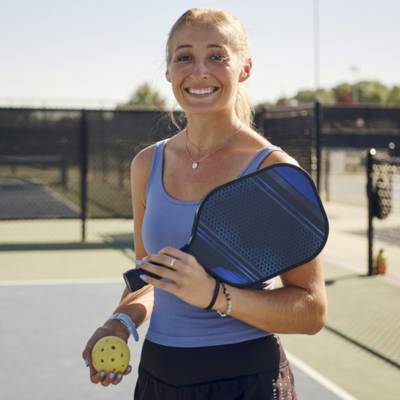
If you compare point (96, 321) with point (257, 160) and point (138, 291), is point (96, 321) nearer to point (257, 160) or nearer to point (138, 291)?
point (138, 291)

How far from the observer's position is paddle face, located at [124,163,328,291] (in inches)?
58.1

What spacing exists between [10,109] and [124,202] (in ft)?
8.19

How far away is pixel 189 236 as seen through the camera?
5.26 feet

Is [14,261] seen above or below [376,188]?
below

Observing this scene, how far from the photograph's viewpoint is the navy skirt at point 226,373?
1.59 meters

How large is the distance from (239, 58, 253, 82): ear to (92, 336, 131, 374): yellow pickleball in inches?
32.5

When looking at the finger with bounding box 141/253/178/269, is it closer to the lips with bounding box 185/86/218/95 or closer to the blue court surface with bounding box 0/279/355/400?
the lips with bounding box 185/86/218/95

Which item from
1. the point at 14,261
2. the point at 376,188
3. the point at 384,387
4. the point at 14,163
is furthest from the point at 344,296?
the point at 14,163

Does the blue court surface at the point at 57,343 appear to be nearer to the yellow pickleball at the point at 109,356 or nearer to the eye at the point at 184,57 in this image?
the yellow pickleball at the point at 109,356

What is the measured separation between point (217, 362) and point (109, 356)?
29cm

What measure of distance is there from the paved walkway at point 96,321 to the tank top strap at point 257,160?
8.34 feet

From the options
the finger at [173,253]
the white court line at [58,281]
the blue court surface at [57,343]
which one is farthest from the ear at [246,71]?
the white court line at [58,281]

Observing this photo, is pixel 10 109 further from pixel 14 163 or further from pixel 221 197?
pixel 221 197

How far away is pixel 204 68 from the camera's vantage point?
164 centimetres
